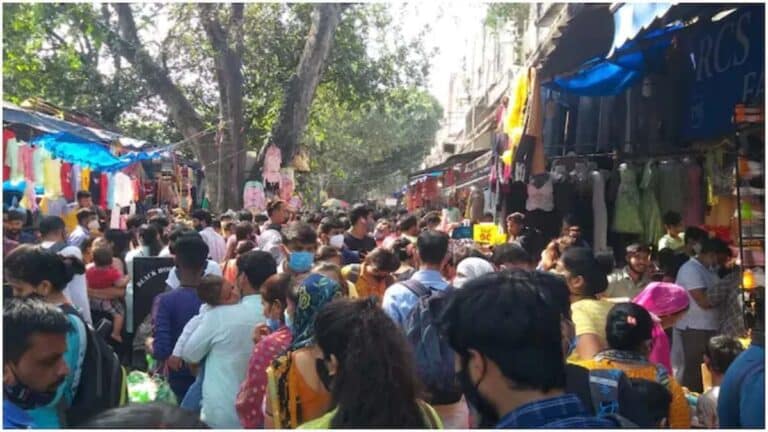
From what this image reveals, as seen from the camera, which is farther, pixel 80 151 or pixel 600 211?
pixel 80 151

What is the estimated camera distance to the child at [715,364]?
347 centimetres

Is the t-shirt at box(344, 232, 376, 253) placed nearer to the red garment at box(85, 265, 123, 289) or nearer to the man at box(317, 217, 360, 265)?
the man at box(317, 217, 360, 265)

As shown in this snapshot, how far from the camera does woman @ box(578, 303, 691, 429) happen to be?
3037 millimetres

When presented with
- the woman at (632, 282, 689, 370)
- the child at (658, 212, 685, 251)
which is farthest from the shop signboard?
the woman at (632, 282, 689, 370)

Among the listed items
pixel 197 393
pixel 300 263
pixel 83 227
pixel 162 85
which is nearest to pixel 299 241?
pixel 300 263

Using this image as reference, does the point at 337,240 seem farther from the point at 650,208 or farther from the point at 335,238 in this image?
the point at 650,208

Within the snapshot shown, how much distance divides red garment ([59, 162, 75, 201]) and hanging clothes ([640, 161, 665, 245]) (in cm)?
666

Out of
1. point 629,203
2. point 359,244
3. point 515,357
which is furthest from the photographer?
point 359,244

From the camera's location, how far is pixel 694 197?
643cm

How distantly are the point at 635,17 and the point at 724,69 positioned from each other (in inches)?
74.4

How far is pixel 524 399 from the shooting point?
180cm

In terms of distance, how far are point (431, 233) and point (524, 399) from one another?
2740 millimetres

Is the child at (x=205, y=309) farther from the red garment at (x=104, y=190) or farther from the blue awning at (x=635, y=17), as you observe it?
the red garment at (x=104, y=190)

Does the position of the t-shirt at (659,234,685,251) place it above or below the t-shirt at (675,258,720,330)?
above
